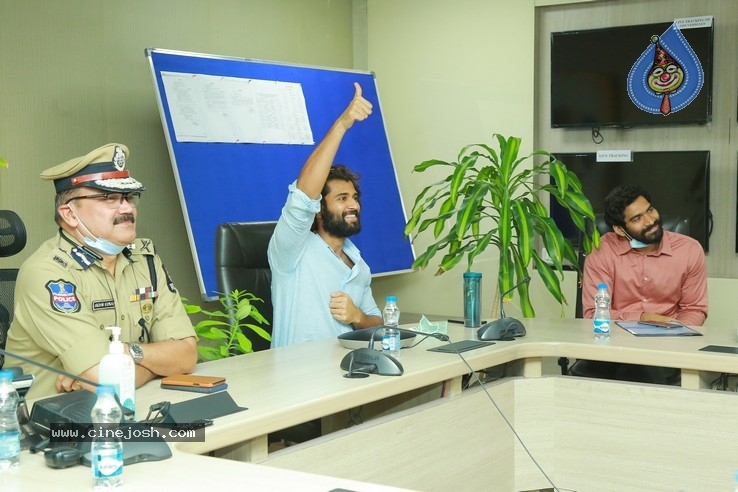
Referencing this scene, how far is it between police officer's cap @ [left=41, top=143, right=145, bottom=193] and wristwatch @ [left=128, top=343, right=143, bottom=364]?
43 cm

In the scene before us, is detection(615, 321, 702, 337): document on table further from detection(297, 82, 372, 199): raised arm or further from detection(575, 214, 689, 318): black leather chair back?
detection(297, 82, 372, 199): raised arm

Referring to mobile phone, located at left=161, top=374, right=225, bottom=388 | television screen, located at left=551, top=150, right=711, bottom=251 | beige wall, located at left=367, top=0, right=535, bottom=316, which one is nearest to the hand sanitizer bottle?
mobile phone, located at left=161, top=374, right=225, bottom=388

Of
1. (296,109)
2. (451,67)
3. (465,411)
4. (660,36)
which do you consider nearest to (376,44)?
(451,67)

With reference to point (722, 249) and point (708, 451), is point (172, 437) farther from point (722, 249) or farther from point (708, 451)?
point (722, 249)

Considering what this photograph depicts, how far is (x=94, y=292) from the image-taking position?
2.36m

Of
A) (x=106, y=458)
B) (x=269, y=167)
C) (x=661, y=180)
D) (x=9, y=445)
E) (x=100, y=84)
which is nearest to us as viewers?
(x=106, y=458)

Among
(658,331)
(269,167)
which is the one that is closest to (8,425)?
(658,331)

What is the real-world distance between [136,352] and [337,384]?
0.51 meters

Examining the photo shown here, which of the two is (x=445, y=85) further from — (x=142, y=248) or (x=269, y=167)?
(x=142, y=248)

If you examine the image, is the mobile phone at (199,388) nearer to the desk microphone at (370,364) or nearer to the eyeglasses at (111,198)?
the desk microphone at (370,364)

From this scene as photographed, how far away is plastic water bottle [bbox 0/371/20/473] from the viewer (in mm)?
1565

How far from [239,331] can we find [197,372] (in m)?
0.72

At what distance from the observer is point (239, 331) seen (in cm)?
313

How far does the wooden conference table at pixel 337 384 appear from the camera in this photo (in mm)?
1565
